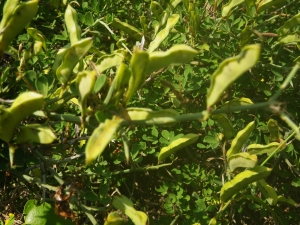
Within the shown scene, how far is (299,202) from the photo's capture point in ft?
6.61

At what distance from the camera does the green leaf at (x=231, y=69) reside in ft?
2.58

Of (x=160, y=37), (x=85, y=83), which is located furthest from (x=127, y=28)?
(x=85, y=83)

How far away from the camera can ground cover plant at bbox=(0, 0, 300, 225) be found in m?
1.08

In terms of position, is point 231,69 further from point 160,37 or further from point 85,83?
point 160,37

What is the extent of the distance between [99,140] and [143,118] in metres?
0.14

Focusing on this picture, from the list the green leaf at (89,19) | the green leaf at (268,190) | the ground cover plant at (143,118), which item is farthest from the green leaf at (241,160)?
the green leaf at (89,19)

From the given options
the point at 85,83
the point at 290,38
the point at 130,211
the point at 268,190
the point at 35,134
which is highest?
the point at 85,83

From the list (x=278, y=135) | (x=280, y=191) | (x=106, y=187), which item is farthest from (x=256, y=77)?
(x=106, y=187)

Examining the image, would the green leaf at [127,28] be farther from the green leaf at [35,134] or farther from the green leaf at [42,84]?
the green leaf at [35,134]

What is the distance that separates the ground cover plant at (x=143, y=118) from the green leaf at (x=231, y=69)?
0.12 metres

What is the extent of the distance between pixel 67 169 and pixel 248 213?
789mm

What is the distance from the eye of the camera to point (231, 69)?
825 mm

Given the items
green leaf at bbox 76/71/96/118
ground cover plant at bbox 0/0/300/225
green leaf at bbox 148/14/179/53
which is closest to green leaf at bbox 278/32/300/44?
ground cover plant at bbox 0/0/300/225

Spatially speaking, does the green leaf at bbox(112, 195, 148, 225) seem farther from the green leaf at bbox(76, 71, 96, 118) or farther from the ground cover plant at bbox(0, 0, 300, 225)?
the green leaf at bbox(76, 71, 96, 118)
